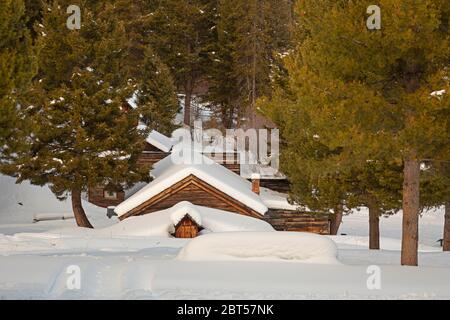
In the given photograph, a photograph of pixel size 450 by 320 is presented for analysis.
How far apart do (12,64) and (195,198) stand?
15.4 m

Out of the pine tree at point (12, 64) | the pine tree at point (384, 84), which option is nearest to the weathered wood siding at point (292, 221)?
the pine tree at point (384, 84)

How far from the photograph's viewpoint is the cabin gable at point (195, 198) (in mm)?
25797

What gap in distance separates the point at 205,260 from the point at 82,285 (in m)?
2.82

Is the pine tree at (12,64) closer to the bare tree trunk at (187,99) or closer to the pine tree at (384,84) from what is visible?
the pine tree at (384,84)

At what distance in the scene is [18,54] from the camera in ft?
41.6

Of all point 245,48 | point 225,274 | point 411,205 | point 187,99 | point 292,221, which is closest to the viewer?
point 225,274

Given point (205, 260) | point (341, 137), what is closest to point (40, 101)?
point (205, 260)

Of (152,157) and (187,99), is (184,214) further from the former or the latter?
(187,99)

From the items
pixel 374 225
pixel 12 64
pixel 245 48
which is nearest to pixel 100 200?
pixel 374 225

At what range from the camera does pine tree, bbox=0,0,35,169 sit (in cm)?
1222

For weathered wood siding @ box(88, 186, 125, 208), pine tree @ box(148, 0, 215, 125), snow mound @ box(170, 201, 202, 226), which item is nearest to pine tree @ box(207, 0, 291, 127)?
pine tree @ box(148, 0, 215, 125)

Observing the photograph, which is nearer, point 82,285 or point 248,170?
point 82,285

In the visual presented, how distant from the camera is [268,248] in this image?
12086mm
